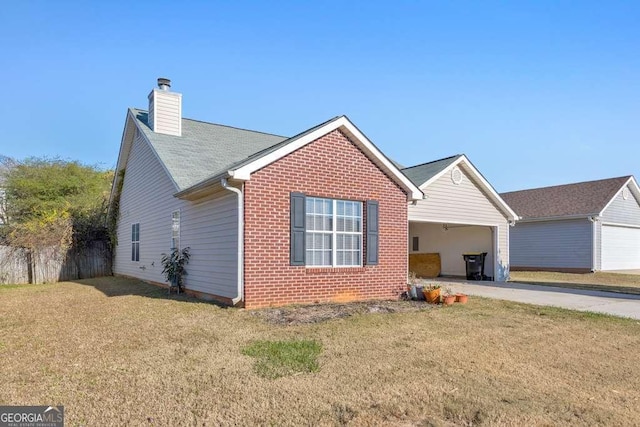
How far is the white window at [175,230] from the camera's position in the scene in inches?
487

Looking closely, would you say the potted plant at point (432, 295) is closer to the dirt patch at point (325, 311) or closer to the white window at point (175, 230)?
the dirt patch at point (325, 311)

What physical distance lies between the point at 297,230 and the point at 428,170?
8536mm

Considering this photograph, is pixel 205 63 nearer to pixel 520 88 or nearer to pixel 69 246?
pixel 520 88

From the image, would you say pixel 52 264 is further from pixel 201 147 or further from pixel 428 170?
pixel 428 170

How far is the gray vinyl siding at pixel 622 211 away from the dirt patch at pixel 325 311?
707 inches

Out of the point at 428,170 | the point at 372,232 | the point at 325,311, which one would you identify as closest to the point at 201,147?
the point at 372,232

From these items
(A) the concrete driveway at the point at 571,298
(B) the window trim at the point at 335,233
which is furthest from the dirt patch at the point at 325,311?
(A) the concrete driveway at the point at 571,298

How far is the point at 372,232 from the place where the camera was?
10.4 m

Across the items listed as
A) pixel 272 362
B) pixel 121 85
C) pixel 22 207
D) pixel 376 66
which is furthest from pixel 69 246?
pixel 272 362

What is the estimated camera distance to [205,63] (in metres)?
12.5

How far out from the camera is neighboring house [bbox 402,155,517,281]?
1531cm

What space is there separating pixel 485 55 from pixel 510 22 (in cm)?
104

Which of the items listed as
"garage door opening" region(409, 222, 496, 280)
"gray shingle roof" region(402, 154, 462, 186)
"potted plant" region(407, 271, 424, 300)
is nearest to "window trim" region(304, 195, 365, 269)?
"potted plant" region(407, 271, 424, 300)

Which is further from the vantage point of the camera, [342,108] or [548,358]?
[342,108]
